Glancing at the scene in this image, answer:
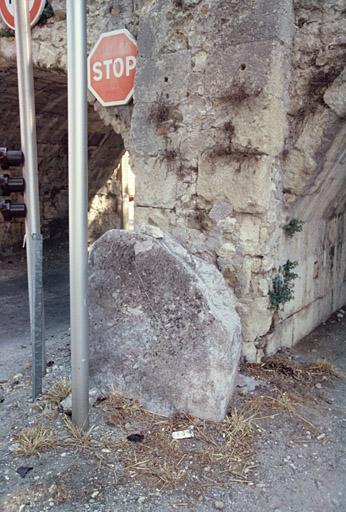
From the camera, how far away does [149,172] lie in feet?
11.2

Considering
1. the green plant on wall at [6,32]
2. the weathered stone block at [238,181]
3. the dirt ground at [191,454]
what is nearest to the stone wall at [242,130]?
the weathered stone block at [238,181]

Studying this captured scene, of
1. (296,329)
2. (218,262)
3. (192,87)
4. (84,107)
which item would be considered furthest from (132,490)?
(192,87)

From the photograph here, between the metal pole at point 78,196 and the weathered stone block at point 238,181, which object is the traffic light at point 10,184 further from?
the weathered stone block at point 238,181

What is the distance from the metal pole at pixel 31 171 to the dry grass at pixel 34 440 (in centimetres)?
42

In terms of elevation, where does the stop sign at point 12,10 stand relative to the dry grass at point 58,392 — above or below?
above

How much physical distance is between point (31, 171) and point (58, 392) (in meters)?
1.40

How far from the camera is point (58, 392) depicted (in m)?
2.77

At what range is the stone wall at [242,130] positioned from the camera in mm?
2887

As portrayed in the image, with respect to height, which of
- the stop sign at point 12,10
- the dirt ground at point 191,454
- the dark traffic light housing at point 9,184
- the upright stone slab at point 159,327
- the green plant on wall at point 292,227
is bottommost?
the dirt ground at point 191,454

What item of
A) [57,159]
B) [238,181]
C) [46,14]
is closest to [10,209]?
[238,181]

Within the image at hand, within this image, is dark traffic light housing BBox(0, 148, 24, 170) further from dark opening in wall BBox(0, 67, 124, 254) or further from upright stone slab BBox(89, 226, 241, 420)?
dark opening in wall BBox(0, 67, 124, 254)

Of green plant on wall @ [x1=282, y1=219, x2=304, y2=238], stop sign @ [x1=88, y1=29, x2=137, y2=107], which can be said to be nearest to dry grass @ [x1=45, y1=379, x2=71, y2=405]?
green plant on wall @ [x1=282, y1=219, x2=304, y2=238]

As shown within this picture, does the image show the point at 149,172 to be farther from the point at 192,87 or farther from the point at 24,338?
the point at 24,338

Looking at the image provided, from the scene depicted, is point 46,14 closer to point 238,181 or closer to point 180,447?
point 238,181
